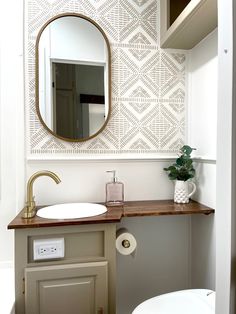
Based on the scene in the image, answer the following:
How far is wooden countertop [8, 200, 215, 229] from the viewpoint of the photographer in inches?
45.4

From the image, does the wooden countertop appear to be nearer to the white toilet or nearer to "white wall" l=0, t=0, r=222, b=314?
"white wall" l=0, t=0, r=222, b=314

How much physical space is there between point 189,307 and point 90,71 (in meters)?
1.37

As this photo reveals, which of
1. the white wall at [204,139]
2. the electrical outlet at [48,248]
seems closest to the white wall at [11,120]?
the electrical outlet at [48,248]

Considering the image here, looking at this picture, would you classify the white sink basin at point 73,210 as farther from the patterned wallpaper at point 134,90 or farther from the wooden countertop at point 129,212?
the patterned wallpaper at point 134,90

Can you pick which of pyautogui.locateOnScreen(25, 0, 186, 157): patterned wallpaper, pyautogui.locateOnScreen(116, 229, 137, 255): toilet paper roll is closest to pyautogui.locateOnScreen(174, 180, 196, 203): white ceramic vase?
pyautogui.locateOnScreen(25, 0, 186, 157): patterned wallpaper

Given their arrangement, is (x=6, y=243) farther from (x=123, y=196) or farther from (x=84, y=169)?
(x=123, y=196)

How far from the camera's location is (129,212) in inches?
52.5

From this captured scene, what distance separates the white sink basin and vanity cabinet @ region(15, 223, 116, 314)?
0.16 m

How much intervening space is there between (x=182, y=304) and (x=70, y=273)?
530 millimetres

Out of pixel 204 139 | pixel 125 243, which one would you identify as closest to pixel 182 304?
pixel 125 243

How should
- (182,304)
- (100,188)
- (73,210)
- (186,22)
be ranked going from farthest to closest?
(100,188) < (73,210) < (186,22) < (182,304)

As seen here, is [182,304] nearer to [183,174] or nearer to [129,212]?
[129,212]

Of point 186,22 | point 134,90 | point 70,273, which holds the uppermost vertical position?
point 186,22

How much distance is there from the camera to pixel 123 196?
5.16ft
